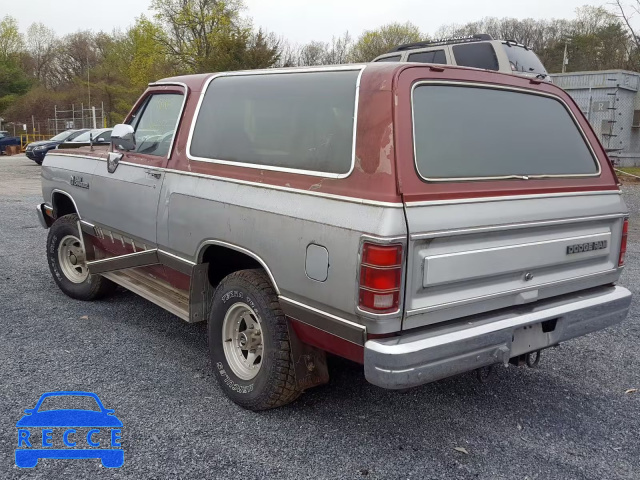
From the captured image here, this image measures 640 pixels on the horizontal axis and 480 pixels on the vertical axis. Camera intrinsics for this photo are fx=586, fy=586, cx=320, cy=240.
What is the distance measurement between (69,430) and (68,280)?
2.58 meters

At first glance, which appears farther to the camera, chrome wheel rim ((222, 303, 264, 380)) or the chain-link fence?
the chain-link fence

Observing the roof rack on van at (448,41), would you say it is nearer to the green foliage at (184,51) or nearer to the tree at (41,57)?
→ the green foliage at (184,51)

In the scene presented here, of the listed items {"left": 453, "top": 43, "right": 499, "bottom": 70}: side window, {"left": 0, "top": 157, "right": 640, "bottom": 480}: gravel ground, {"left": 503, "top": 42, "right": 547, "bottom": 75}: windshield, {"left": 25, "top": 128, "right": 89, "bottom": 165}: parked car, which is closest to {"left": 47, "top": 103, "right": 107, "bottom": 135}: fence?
{"left": 25, "top": 128, "right": 89, "bottom": 165}: parked car

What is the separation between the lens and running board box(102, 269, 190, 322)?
399 centimetres

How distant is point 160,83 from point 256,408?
2606 millimetres

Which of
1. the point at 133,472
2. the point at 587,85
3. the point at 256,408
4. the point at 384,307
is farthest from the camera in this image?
the point at 587,85

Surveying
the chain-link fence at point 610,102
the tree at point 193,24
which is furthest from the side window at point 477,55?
the tree at point 193,24

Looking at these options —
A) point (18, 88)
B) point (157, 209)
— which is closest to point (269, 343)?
point (157, 209)

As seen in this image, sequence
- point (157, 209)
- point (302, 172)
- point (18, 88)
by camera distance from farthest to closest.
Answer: point (18, 88)
point (157, 209)
point (302, 172)

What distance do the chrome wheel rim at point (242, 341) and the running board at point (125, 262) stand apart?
0.89 m

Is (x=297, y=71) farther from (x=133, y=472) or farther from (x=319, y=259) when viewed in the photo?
(x=133, y=472)

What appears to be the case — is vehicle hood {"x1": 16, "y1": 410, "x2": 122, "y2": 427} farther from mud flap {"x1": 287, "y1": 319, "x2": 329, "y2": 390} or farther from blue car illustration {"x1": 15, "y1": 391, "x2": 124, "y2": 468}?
mud flap {"x1": 287, "y1": 319, "x2": 329, "y2": 390}

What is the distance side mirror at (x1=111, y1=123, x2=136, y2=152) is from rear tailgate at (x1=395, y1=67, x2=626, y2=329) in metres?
2.39

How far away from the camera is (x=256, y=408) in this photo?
339 cm
